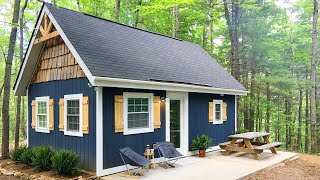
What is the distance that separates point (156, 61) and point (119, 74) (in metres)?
2.63

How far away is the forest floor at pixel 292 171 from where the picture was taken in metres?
7.09

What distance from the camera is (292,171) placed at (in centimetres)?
782

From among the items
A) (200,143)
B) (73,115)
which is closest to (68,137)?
(73,115)

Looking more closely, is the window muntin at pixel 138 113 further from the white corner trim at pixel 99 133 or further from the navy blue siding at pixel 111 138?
the white corner trim at pixel 99 133

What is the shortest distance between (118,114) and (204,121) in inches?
169

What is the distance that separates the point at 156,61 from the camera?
9.25m

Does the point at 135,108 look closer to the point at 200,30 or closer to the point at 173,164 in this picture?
the point at 173,164

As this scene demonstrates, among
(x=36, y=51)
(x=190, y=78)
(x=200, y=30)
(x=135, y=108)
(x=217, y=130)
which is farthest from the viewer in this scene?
(x=200, y=30)

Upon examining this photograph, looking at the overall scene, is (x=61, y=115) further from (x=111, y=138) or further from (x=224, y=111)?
(x=224, y=111)

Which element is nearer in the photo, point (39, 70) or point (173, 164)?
point (173, 164)

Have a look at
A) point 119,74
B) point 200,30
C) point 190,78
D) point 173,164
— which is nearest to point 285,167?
point 173,164

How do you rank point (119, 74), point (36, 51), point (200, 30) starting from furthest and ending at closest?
point (200, 30) < point (36, 51) < point (119, 74)

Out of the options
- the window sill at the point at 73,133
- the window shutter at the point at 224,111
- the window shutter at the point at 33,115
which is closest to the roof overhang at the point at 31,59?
the window shutter at the point at 33,115

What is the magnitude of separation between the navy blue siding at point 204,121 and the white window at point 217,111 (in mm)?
166
